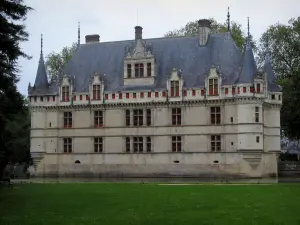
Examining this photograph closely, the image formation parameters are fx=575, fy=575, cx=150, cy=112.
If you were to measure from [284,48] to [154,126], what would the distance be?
52.4ft

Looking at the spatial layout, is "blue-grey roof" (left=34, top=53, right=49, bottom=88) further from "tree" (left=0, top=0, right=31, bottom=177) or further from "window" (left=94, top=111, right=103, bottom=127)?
"tree" (left=0, top=0, right=31, bottom=177)

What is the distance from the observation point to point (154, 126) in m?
40.4

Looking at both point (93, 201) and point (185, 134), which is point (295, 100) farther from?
point (93, 201)

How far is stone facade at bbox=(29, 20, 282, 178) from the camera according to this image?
37938 mm

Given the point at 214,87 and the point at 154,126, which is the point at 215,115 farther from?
the point at 154,126

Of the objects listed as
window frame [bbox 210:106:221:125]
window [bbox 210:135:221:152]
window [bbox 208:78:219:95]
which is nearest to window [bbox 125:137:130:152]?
window [bbox 210:135:221:152]

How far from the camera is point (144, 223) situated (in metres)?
13.9

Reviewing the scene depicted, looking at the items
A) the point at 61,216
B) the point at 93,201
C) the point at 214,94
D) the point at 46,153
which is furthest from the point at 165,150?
the point at 61,216

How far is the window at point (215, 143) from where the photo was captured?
3869 cm

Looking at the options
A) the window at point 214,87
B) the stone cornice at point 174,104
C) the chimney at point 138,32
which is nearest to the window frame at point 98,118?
the stone cornice at point 174,104

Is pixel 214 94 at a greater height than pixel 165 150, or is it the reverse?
pixel 214 94

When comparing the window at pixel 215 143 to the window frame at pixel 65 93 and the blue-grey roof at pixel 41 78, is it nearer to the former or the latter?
the window frame at pixel 65 93

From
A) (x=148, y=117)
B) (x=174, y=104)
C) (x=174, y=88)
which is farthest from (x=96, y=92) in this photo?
(x=174, y=104)

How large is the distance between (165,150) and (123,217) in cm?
2503
